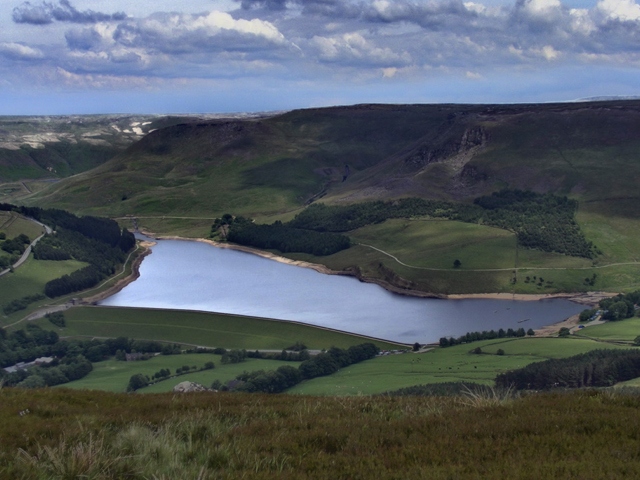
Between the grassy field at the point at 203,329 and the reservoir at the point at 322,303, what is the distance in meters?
3.40

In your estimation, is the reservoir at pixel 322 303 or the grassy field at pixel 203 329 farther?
the reservoir at pixel 322 303

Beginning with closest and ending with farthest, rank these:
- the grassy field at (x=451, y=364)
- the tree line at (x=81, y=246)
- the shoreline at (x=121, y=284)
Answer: the grassy field at (x=451, y=364)
the shoreline at (x=121, y=284)
the tree line at (x=81, y=246)

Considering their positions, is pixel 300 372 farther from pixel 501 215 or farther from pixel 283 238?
pixel 283 238

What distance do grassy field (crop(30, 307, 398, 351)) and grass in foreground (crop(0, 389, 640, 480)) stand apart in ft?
157

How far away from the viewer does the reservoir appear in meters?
65.6

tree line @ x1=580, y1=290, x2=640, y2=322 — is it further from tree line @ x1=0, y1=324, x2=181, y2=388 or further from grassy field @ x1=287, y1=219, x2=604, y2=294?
tree line @ x1=0, y1=324, x2=181, y2=388

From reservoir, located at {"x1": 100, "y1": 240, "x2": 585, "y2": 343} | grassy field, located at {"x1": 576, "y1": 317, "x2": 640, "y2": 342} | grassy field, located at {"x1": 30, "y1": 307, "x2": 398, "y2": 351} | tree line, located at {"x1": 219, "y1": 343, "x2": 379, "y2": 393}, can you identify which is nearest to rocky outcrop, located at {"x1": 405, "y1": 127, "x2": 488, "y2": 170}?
reservoir, located at {"x1": 100, "y1": 240, "x2": 585, "y2": 343}

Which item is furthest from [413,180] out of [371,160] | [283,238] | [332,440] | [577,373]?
[332,440]

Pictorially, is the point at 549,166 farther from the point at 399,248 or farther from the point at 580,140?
the point at 399,248

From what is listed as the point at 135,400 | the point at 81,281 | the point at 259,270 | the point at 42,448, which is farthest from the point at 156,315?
the point at 42,448

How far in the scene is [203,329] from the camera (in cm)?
6306

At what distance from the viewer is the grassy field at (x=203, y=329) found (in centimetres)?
5962

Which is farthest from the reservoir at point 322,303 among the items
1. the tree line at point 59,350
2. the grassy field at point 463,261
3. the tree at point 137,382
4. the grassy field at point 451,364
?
the tree at point 137,382

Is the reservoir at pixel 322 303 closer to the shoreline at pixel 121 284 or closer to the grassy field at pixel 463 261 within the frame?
the shoreline at pixel 121 284
